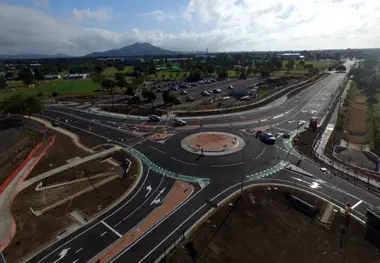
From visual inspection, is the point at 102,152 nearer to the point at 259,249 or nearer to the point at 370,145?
the point at 259,249

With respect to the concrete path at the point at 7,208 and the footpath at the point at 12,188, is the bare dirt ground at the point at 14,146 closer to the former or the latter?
the footpath at the point at 12,188

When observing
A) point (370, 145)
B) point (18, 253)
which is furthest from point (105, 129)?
point (370, 145)

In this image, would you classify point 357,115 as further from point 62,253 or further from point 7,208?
point 7,208

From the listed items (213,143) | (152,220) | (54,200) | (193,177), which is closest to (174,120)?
(213,143)

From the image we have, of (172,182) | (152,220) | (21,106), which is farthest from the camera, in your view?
(21,106)

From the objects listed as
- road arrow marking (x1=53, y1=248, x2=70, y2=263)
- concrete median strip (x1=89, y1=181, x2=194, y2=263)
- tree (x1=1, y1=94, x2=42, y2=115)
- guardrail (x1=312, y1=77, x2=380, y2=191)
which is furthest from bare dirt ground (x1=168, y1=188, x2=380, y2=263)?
tree (x1=1, y1=94, x2=42, y2=115)

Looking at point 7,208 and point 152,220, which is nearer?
point 152,220
